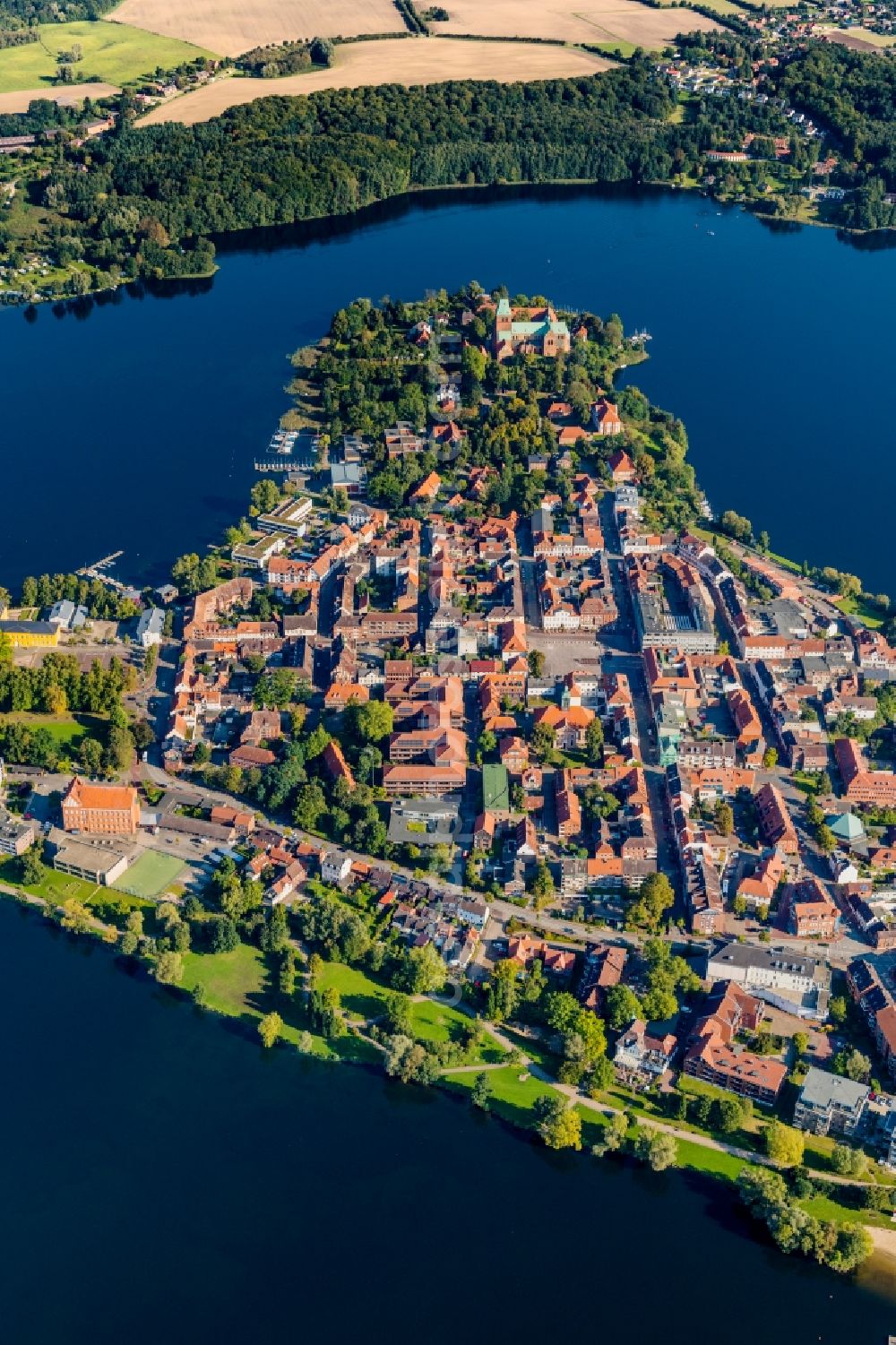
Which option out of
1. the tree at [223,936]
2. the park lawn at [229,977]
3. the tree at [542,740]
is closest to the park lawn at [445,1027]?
the park lawn at [229,977]

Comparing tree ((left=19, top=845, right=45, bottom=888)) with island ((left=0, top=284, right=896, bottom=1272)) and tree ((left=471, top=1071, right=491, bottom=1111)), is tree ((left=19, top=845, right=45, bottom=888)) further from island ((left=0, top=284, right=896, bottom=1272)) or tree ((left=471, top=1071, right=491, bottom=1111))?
tree ((left=471, top=1071, right=491, bottom=1111))

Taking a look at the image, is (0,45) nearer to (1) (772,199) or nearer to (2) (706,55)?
(2) (706,55)

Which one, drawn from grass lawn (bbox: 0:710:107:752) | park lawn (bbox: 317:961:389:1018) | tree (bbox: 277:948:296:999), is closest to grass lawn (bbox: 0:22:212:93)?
grass lawn (bbox: 0:710:107:752)

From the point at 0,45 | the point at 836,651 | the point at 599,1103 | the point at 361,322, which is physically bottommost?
the point at 599,1103

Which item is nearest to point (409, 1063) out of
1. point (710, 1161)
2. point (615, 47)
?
point (710, 1161)

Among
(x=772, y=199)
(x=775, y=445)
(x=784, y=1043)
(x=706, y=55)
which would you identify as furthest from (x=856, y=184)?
(x=784, y=1043)

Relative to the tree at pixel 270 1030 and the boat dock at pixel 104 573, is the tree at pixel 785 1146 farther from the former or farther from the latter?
the boat dock at pixel 104 573
